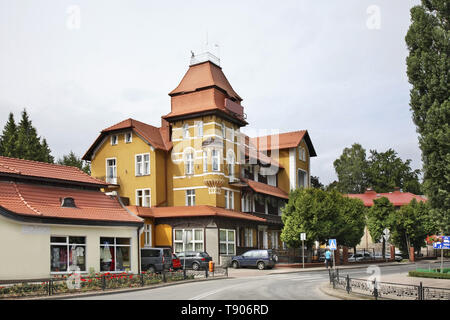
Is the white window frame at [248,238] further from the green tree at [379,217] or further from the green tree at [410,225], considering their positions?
the green tree at [410,225]

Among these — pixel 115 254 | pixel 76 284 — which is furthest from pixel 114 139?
pixel 76 284

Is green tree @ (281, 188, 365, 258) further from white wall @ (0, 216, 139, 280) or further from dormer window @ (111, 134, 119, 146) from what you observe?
Answer: white wall @ (0, 216, 139, 280)

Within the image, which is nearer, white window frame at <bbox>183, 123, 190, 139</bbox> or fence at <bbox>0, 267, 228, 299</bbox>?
fence at <bbox>0, 267, 228, 299</bbox>

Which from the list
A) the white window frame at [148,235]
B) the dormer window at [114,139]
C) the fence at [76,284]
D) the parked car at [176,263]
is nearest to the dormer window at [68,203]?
the fence at [76,284]

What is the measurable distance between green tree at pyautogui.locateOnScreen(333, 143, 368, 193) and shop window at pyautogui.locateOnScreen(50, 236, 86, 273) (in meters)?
75.3

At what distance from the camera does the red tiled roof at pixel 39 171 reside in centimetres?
2828

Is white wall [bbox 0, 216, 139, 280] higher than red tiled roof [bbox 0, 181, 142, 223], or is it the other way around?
red tiled roof [bbox 0, 181, 142, 223]

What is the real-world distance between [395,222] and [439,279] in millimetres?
30956

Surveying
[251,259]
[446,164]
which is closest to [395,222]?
[251,259]

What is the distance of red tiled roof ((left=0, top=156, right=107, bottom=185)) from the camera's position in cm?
2828

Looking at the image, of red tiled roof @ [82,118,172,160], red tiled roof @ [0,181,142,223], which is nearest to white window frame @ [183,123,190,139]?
red tiled roof @ [82,118,172,160]

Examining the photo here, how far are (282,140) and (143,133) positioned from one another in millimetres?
18791

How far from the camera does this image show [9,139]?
6194 cm

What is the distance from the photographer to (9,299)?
65.4 ft
